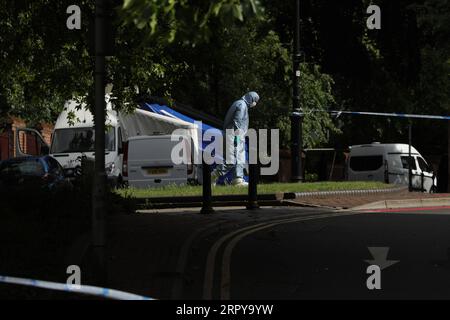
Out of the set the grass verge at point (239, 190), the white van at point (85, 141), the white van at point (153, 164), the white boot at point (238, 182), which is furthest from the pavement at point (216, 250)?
the white van at point (85, 141)

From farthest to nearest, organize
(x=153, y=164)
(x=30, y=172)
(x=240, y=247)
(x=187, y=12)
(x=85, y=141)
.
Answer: (x=85, y=141)
(x=153, y=164)
(x=30, y=172)
(x=240, y=247)
(x=187, y=12)

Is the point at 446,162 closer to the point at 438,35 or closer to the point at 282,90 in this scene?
the point at 282,90

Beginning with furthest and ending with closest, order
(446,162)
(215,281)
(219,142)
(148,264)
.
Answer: (446,162)
(219,142)
(148,264)
(215,281)

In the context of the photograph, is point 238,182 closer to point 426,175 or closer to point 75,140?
point 75,140

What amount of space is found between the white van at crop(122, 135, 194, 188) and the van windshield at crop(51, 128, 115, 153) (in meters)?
0.71

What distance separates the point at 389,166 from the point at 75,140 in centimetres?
1150

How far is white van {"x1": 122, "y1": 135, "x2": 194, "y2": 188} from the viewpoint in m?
23.3

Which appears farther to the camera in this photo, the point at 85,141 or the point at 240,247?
the point at 85,141

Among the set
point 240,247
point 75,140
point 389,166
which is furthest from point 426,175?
point 240,247

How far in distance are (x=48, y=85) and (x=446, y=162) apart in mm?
19500

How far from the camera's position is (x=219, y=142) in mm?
25312

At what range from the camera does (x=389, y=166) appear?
30016 millimetres

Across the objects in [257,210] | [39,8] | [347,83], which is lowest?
[257,210]
